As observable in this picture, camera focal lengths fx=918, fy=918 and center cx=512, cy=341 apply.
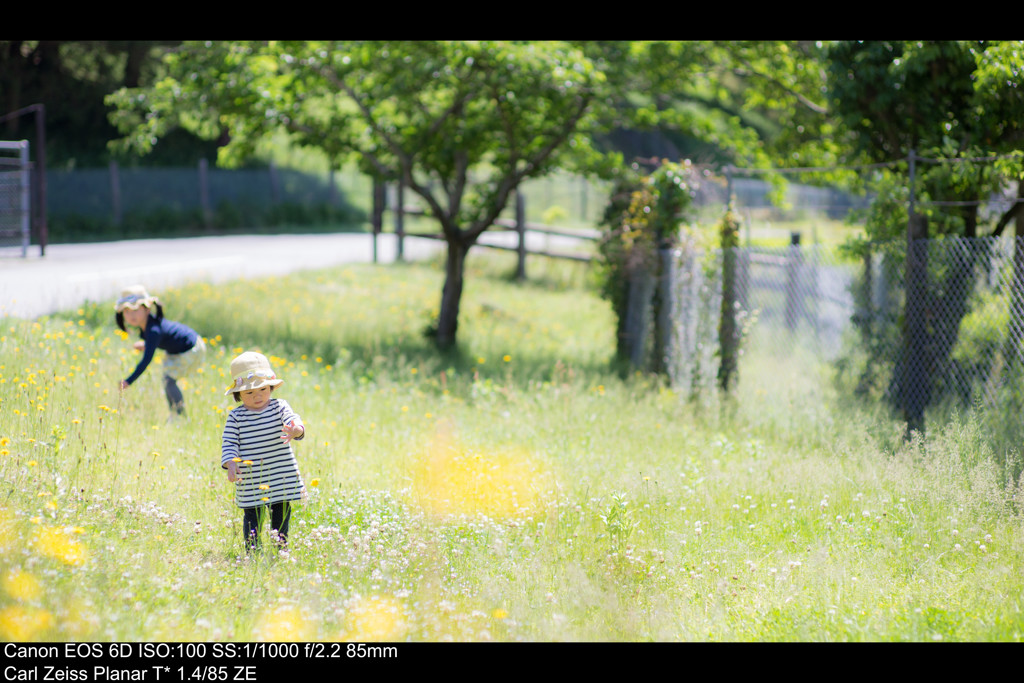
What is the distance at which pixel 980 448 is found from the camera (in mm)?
6176

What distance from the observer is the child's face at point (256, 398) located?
488cm

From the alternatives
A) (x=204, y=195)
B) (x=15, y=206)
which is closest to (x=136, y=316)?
(x=15, y=206)

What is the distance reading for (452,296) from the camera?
12469 mm

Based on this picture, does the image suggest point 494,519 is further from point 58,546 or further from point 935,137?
point 935,137

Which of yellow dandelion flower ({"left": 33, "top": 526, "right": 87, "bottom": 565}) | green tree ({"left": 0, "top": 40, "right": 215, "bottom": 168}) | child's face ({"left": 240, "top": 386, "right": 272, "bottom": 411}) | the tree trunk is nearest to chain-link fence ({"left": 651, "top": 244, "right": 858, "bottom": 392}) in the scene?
the tree trunk

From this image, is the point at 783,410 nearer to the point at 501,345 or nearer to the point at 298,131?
the point at 501,345

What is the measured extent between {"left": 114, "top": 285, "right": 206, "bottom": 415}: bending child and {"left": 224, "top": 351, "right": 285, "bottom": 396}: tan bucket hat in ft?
7.15

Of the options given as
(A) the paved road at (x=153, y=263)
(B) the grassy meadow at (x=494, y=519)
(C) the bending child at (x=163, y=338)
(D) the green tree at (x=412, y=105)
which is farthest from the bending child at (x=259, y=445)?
(D) the green tree at (x=412, y=105)

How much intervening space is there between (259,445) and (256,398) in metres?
0.25

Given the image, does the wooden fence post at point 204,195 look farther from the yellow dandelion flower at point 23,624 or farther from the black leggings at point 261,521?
the yellow dandelion flower at point 23,624

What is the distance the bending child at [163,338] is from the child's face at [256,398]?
6.99 ft

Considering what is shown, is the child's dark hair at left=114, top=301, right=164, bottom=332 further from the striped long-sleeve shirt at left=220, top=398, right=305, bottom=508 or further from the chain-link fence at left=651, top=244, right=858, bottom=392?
the chain-link fence at left=651, top=244, right=858, bottom=392

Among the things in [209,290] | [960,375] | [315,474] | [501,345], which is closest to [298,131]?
[209,290]
